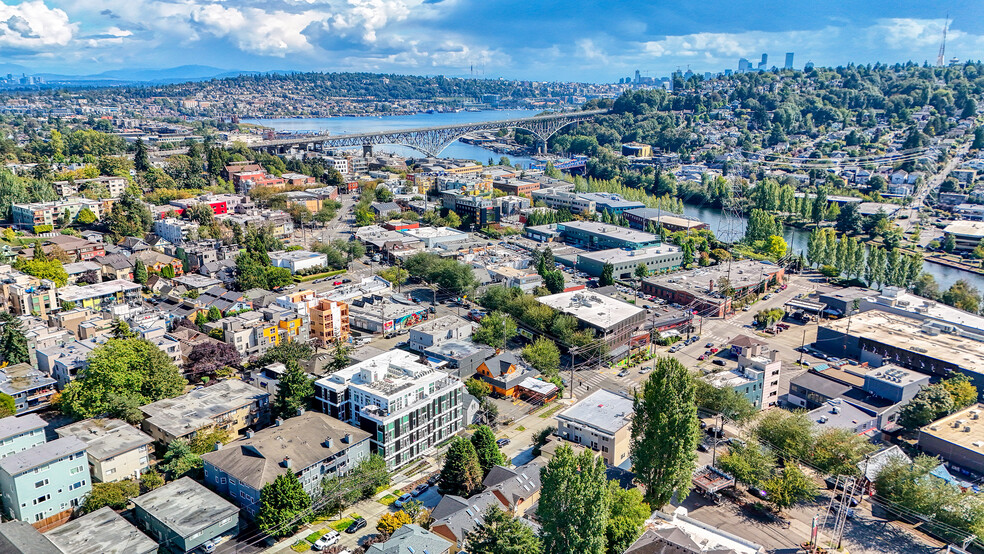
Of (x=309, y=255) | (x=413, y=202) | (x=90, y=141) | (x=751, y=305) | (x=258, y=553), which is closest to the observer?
(x=258, y=553)

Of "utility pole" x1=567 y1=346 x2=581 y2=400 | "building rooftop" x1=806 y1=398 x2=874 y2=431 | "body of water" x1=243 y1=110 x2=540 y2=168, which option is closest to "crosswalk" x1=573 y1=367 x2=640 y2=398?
"utility pole" x1=567 y1=346 x2=581 y2=400

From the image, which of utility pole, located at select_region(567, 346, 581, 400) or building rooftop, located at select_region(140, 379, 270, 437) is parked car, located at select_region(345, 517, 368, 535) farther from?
utility pole, located at select_region(567, 346, 581, 400)

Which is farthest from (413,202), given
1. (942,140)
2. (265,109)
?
(265,109)

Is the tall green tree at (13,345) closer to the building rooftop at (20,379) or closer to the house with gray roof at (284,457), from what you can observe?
the building rooftop at (20,379)

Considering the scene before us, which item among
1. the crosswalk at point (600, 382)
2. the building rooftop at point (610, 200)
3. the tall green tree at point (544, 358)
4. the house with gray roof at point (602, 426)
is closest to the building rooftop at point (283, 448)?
the house with gray roof at point (602, 426)

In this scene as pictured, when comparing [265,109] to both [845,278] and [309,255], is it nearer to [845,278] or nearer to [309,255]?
[309,255]
